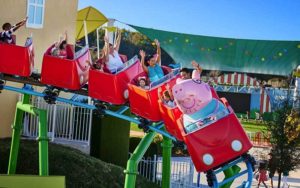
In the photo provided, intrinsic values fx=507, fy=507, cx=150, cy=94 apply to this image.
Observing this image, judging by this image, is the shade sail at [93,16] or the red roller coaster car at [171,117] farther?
the shade sail at [93,16]

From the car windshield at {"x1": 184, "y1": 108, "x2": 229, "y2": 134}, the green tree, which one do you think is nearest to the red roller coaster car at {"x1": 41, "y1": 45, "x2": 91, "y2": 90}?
the car windshield at {"x1": 184, "y1": 108, "x2": 229, "y2": 134}

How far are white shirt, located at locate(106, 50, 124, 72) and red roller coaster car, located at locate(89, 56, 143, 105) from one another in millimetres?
180

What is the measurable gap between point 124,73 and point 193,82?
4.85ft

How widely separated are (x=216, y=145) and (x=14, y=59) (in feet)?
11.1

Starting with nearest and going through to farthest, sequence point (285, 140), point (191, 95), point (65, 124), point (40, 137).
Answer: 1. point (191, 95)
2. point (40, 137)
3. point (65, 124)
4. point (285, 140)

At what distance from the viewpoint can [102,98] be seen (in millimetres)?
6879

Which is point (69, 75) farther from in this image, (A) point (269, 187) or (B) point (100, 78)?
(A) point (269, 187)

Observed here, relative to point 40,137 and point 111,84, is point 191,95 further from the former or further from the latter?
point 40,137

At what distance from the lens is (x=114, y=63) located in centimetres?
714

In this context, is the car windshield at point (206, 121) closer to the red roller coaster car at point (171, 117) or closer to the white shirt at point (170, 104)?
the red roller coaster car at point (171, 117)

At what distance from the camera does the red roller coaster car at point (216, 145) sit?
17.5 ft

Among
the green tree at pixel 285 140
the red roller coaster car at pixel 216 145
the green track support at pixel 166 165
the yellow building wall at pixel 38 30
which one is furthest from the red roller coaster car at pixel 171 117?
the green tree at pixel 285 140

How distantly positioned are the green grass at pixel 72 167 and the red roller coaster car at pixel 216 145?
12.2ft

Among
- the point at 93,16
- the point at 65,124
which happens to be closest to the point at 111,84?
the point at 65,124
